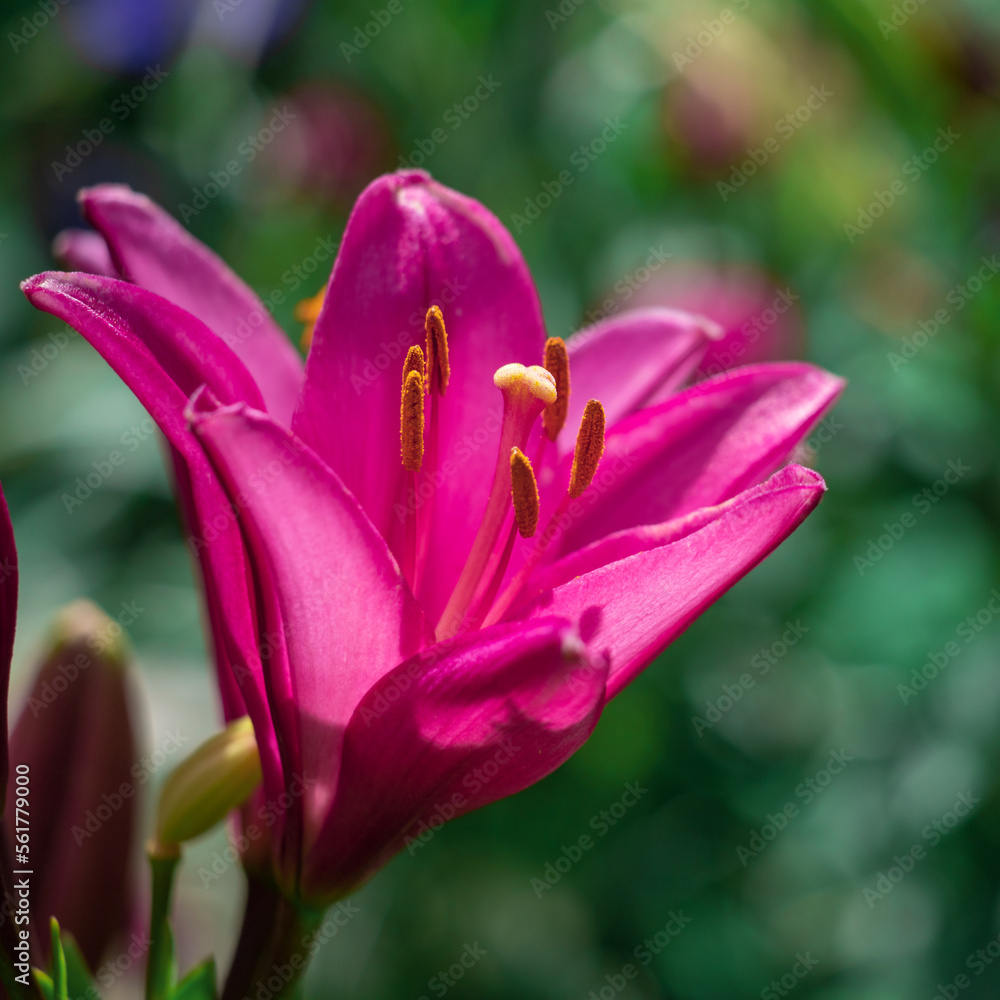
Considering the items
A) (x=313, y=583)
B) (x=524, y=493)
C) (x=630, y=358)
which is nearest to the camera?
(x=313, y=583)

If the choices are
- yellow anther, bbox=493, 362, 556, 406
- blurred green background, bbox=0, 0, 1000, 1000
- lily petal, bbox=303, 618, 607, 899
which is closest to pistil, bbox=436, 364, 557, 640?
yellow anther, bbox=493, 362, 556, 406

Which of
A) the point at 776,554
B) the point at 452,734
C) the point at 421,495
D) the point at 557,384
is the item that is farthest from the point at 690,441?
the point at 776,554

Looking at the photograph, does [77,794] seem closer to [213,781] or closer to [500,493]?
[213,781]

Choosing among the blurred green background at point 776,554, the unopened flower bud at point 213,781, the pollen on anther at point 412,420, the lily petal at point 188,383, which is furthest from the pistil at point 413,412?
the blurred green background at point 776,554

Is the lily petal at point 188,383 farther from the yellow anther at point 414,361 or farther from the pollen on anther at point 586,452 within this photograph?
the pollen on anther at point 586,452

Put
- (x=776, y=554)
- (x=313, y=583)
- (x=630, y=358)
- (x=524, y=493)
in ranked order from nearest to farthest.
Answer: (x=313, y=583), (x=524, y=493), (x=630, y=358), (x=776, y=554)

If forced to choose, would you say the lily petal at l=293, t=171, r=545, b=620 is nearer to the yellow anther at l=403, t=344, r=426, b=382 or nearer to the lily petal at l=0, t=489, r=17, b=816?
the yellow anther at l=403, t=344, r=426, b=382

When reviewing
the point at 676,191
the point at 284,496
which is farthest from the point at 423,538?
the point at 676,191
